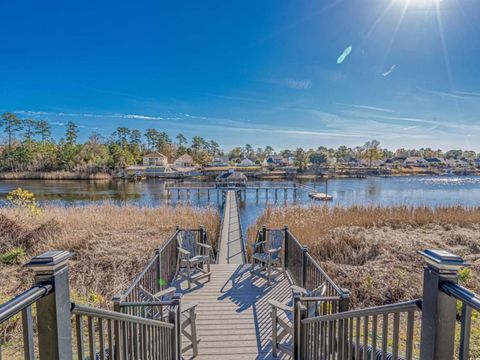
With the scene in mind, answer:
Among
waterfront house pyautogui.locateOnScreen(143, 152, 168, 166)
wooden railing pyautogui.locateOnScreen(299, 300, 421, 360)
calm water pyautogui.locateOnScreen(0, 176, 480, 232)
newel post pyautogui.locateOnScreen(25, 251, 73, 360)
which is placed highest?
waterfront house pyautogui.locateOnScreen(143, 152, 168, 166)

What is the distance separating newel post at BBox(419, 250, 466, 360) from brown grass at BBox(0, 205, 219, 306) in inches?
216

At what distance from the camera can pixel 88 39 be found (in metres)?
14.4

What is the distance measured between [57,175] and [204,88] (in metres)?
43.0

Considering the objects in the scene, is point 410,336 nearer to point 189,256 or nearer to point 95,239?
point 189,256

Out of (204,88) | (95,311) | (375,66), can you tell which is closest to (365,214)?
(375,66)

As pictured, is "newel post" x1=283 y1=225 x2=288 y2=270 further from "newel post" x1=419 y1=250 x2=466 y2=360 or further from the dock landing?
"newel post" x1=419 y1=250 x2=466 y2=360

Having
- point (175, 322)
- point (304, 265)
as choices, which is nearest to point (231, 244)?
point (304, 265)

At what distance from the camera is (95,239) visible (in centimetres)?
936

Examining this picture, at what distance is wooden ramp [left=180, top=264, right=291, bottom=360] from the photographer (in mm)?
3668

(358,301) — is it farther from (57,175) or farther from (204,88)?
(57,175)

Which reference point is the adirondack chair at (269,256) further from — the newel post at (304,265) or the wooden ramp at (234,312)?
the newel post at (304,265)

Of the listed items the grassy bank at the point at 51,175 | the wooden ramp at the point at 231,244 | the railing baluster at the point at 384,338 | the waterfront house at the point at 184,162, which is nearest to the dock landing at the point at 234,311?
the wooden ramp at the point at 231,244

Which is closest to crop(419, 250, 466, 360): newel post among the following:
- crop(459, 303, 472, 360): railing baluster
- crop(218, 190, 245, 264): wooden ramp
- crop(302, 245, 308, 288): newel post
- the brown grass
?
crop(459, 303, 472, 360): railing baluster

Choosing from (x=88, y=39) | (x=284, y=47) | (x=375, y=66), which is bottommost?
(x=375, y=66)
